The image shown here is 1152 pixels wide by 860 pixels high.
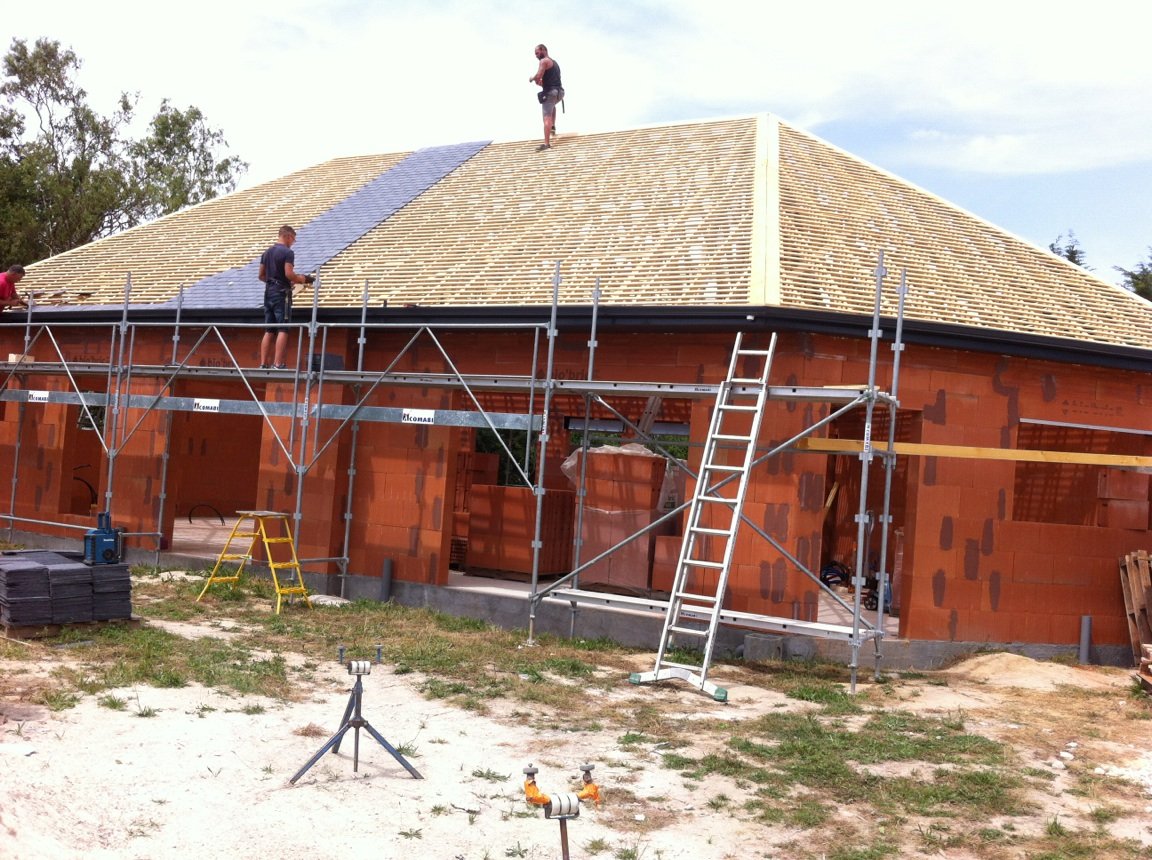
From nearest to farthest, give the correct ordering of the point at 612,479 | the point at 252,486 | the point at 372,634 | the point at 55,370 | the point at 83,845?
the point at 83,845 → the point at 372,634 → the point at 612,479 → the point at 55,370 → the point at 252,486

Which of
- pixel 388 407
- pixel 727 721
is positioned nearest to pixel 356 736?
pixel 727 721

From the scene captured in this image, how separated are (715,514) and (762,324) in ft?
7.07

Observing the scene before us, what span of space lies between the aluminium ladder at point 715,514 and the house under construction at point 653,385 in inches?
3.5

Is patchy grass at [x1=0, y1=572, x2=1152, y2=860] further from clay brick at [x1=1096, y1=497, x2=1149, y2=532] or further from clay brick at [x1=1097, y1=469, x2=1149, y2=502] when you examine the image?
clay brick at [x1=1097, y1=469, x2=1149, y2=502]

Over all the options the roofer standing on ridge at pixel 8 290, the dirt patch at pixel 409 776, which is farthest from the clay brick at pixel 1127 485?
the roofer standing on ridge at pixel 8 290

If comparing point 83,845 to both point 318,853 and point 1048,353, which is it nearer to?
point 318,853

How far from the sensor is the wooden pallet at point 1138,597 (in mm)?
12977

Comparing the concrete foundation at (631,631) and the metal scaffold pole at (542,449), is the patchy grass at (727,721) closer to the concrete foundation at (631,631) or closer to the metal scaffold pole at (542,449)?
the concrete foundation at (631,631)

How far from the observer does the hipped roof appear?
44.0 ft

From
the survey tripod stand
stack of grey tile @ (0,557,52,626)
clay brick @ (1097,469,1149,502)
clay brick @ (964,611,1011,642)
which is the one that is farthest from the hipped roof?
the survey tripod stand

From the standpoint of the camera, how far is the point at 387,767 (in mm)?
7836

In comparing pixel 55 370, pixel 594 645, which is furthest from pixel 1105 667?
pixel 55 370

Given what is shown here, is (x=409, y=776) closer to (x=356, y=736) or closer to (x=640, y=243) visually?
(x=356, y=736)

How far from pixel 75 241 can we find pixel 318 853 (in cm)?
3840
